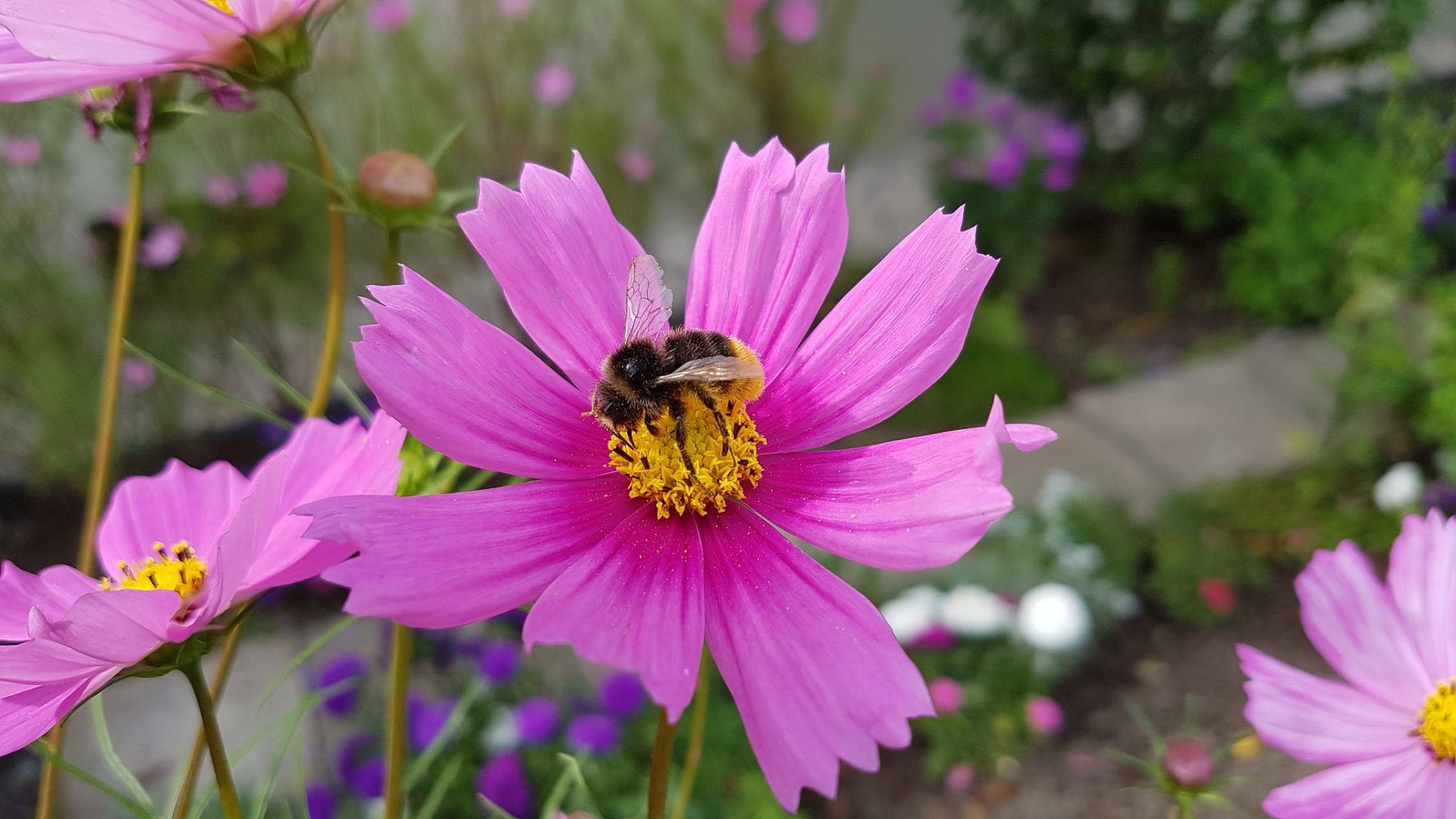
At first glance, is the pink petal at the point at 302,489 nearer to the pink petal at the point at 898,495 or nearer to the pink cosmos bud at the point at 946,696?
the pink petal at the point at 898,495

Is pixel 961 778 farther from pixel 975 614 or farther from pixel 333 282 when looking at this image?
Result: pixel 333 282

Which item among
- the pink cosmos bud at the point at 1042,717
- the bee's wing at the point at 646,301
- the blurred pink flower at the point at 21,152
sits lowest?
the bee's wing at the point at 646,301

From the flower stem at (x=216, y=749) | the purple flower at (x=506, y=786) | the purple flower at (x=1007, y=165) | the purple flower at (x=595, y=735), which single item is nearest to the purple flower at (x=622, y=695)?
the purple flower at (x=595, y=735)

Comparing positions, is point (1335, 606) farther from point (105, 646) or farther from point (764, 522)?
point (105, 646)

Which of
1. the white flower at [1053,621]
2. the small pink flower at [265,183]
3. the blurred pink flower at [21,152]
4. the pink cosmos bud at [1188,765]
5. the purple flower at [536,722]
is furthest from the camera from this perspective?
the small pink flower at [265,183]

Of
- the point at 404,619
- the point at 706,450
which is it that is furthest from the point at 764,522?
the point at 404,619

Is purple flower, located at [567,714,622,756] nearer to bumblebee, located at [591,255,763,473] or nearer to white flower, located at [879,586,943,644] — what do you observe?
white flower, located at [879,586,943,644]
